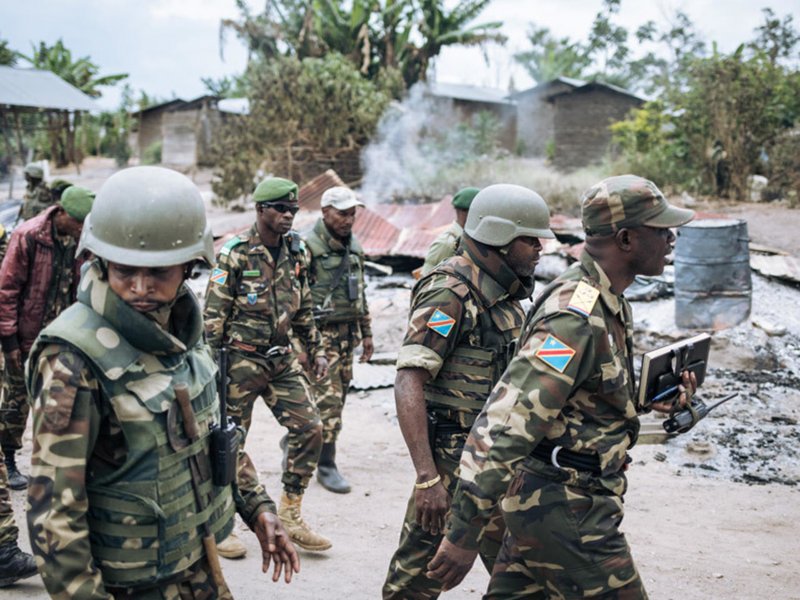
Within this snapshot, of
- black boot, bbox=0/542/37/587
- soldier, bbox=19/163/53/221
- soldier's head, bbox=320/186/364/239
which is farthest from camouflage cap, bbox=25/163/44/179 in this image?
black boot, bbox=0/542/37/587

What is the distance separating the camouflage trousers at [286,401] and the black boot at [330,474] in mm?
1008

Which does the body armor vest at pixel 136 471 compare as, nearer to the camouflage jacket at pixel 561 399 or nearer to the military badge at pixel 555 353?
the camouflage jacket at pixel 561 399

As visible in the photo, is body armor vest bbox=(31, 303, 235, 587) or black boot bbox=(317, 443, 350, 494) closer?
body armor vest bbox=(31, 303, 235, 587)

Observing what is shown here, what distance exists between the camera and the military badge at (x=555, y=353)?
2354 mm

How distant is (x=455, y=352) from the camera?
321cm

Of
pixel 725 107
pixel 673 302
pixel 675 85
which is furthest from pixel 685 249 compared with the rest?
pixel 675 85

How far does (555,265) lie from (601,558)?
8.92 metres

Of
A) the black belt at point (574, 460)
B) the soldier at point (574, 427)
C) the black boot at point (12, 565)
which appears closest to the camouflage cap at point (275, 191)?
the black boot at point (12, 565)

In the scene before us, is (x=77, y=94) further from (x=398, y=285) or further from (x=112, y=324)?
(x=112, y=324)

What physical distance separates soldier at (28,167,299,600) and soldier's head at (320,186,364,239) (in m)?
3.62

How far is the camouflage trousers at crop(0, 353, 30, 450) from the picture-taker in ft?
16.8

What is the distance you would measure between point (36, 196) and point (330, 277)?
256 inches

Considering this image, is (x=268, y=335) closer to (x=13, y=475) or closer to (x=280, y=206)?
(x=280, y=206)

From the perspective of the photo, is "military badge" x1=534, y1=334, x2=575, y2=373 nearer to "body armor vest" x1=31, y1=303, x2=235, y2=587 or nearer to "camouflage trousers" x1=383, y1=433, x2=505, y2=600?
"camouflage trousers" x1=383, y1=433, x2=505, y2=600
